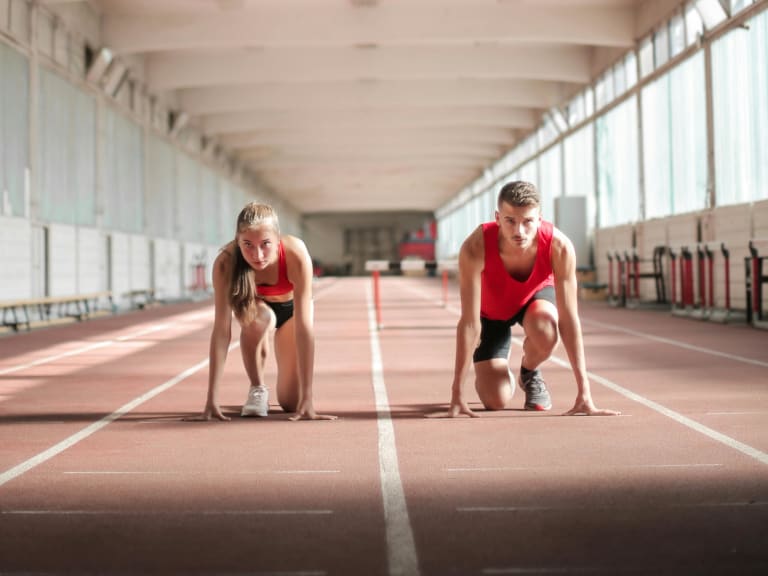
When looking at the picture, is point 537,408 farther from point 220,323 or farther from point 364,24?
point 364,24

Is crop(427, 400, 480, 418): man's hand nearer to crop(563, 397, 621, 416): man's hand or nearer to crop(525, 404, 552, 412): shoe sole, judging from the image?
crop(525, 404, 552, 412): shoe sole

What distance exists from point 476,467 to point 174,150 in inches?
1083

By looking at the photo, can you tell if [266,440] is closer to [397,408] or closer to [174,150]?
[397,408]

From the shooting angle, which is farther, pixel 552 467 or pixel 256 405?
pixel 256 405

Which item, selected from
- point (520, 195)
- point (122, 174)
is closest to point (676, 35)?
point (122, 174)

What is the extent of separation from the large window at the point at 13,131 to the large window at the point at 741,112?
1293cm

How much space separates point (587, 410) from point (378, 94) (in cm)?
2320

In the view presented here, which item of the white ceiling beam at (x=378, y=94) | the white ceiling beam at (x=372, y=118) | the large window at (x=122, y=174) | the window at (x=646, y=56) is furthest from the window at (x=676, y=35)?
the large window at (x=122, y=174)

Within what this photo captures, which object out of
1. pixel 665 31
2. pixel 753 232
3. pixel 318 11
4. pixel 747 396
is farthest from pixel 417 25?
pixel 747 396

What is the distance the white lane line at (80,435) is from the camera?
13.1 feet

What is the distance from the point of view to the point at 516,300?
543cm

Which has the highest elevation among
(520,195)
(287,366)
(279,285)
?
(520,195)

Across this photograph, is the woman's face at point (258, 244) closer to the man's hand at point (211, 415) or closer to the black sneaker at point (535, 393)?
the man's hand at point (211, 415)

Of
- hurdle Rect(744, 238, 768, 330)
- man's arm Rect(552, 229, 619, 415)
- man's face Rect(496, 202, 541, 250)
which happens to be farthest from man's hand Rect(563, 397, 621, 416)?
hurdle Rect(744, 238, 768, 330)
